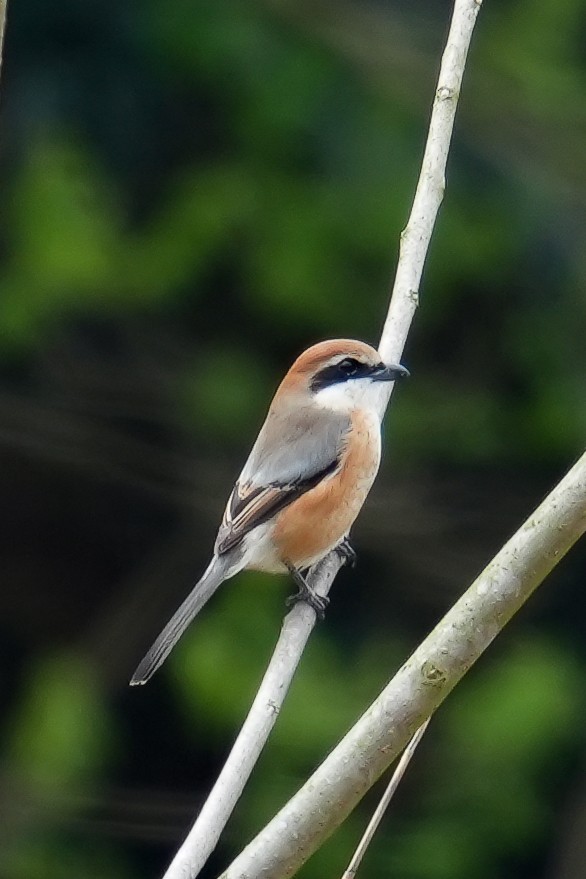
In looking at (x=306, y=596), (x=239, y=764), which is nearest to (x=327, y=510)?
(x=306, y=596)

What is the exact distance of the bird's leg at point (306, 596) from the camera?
12.0 feet

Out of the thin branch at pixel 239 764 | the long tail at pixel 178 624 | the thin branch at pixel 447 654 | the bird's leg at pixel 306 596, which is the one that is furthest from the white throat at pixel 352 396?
the thin branch at pixel 447 654

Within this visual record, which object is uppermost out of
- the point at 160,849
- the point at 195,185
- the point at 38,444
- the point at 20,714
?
the point at 195,185

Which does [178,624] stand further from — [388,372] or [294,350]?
[294,350]

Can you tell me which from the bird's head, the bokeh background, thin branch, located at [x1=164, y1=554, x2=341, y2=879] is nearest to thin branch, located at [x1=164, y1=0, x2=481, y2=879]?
thin branch, located at [x1=164, y1=554, x2=341, y2=879]

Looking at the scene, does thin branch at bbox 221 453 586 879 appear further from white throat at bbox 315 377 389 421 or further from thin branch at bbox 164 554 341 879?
white throat at bbox 315 377 389 421

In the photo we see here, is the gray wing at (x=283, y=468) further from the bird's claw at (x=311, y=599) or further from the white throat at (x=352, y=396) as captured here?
the bird's claw at (x=311, y=599)

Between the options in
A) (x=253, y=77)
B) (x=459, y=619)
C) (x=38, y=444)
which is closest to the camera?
(x=459, y=619)

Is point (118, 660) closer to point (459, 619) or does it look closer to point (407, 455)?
point (407, 455)

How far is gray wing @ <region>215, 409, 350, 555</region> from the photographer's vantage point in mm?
4027

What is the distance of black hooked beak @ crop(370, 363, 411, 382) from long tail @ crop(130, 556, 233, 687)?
0.67 metres

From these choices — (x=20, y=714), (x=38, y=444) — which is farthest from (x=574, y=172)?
(x=20, y=714)

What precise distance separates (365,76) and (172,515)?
6.77ft

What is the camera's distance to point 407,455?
598 cm
